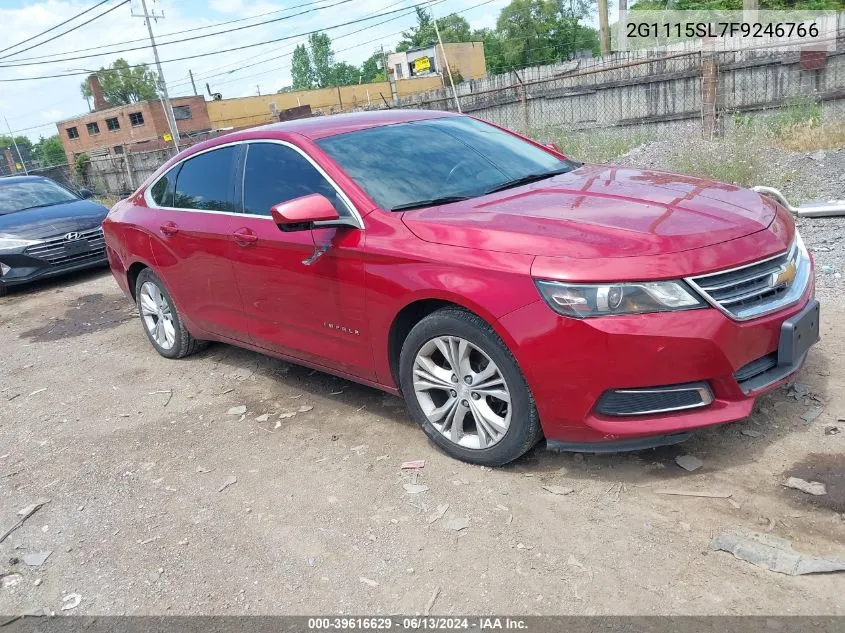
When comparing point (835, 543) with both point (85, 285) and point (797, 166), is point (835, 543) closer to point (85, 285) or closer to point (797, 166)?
point (797, 166)

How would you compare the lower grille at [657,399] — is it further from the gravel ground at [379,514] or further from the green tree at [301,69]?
the green tree at [301,69]

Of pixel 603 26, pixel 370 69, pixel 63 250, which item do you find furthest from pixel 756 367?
pixel 370 69

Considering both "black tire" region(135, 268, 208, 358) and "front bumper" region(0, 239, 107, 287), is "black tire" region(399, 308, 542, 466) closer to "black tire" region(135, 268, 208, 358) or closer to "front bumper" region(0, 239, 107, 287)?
"black tire" region(135, 268, 208, 358)

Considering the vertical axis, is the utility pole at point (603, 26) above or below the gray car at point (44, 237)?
above

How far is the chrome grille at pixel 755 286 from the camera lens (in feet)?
9.30

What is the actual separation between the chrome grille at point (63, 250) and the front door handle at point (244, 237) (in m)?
5.81

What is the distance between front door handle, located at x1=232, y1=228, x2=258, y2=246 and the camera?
4244 millimetres

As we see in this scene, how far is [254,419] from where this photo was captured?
4441mm

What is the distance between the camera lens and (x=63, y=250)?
9.41m

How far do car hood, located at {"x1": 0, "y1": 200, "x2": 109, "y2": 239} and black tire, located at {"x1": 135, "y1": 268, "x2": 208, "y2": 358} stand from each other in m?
4.42

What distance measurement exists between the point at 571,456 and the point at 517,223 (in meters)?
1.18

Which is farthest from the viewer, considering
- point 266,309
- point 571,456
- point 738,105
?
point 738,105

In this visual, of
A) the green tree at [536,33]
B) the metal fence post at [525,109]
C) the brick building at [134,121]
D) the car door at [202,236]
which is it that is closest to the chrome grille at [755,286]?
the car door at [202,236]

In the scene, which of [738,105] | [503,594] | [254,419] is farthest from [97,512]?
[738,105]
